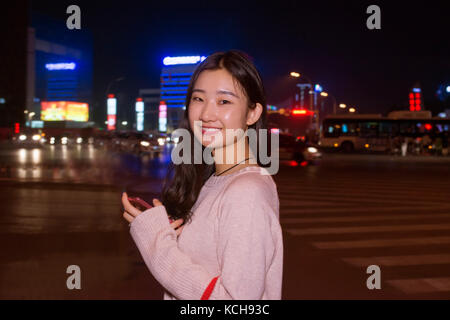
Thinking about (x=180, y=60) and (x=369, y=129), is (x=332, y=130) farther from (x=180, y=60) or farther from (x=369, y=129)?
(x=180, y=60)

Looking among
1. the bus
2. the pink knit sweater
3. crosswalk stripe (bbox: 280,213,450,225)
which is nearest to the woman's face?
the pink knit sweater

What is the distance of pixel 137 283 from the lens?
5.56m

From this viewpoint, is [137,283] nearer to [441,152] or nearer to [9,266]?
[9,266]

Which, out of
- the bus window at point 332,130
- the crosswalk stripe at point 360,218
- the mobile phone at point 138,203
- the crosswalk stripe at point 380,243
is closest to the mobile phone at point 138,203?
the mobile phone at point 138,203

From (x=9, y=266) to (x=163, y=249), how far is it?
17.6 ft

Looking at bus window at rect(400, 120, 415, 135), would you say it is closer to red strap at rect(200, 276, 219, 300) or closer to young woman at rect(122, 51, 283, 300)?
young woman at rect(122, 51, 283, 300)

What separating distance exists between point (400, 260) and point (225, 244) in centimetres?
586

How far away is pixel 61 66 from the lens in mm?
145250

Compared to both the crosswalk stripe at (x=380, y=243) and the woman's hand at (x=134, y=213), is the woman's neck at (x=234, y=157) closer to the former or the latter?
the woman's hand at (x=134, y=213)

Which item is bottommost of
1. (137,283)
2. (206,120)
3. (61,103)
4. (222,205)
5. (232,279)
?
(137,283)

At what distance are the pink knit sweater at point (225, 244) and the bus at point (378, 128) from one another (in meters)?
46.3

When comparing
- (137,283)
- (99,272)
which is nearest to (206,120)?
(137,283)

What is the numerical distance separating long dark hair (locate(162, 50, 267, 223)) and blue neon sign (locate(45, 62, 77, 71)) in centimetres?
15309

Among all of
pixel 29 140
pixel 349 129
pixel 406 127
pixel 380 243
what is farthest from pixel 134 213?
pixel 29 140
